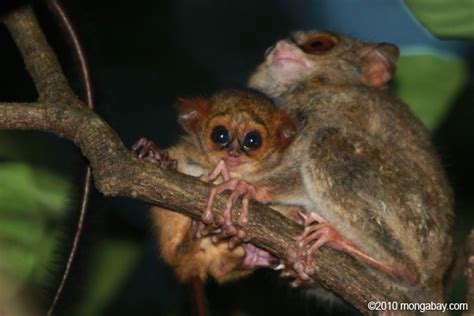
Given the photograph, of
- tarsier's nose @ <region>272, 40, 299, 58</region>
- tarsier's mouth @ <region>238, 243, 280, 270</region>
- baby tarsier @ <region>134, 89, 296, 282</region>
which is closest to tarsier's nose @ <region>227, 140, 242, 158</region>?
baby tarsier @ <region>134, 89, 296, 282</region>

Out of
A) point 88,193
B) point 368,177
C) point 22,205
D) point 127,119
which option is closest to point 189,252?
point 88,193

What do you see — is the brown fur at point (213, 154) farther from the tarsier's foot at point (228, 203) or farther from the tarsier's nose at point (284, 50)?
the tarsier's nose at point (284, 50)

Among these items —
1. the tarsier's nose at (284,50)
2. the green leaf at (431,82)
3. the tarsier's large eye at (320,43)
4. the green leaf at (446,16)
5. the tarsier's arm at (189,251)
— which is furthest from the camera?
the green leaf at (431,82)

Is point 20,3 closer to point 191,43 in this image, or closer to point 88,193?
point 88,193

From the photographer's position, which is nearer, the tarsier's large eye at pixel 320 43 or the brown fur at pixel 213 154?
the brown fur at pixel 213 154

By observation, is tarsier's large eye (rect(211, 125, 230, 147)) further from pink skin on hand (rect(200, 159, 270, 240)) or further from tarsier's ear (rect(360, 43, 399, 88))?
tarsier's ear (rect(360, 43, 399, 88))

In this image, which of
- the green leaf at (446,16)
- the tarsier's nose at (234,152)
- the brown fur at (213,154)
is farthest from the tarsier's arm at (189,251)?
the green leaf at (446,16)
